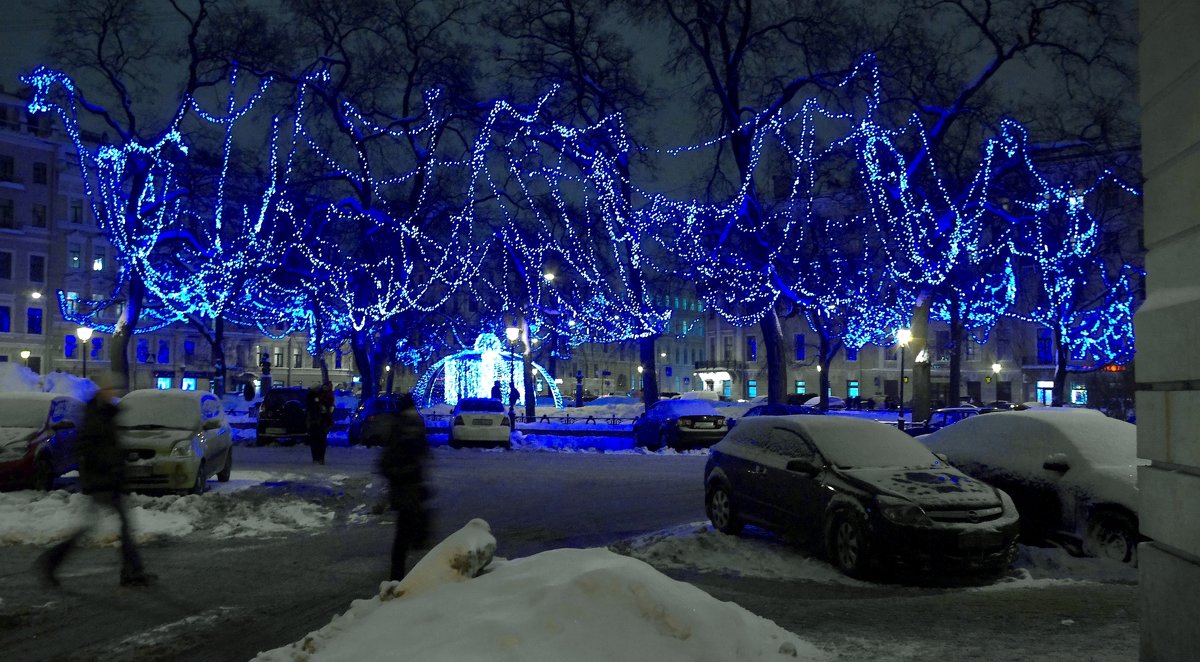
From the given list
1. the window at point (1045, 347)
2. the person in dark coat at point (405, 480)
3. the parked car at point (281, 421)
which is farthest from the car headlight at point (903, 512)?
the window at point (1045, 347)

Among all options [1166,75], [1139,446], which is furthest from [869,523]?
[1166,75]

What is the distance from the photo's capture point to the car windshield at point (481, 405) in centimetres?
3175

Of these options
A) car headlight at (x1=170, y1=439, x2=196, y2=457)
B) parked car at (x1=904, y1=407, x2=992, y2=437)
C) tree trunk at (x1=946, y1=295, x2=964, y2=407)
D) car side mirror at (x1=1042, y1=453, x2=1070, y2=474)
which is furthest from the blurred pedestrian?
tree trunk at (x1=946, y1=295, x2=964, y2=407)

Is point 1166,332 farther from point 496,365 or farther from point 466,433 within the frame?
point 496,365

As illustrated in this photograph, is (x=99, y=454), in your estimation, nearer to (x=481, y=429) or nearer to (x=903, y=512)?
(x=903, y=512)

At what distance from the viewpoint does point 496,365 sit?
52.9 m

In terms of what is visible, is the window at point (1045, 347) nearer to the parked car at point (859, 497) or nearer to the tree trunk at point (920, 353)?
the tree trunk at point (920, 353)

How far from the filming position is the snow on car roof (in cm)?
1161

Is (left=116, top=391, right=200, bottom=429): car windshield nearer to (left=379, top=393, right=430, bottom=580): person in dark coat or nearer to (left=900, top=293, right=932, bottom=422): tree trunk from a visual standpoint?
(left=379, top=393, right=430, bottom=580): person in dark coat

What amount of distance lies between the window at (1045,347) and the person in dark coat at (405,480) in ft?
238

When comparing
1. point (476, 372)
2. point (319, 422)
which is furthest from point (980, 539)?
point (476, 372)

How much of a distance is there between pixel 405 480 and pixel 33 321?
71697 millimetres

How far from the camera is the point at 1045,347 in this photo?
7475 cm

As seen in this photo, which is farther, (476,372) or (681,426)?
(476,372)
